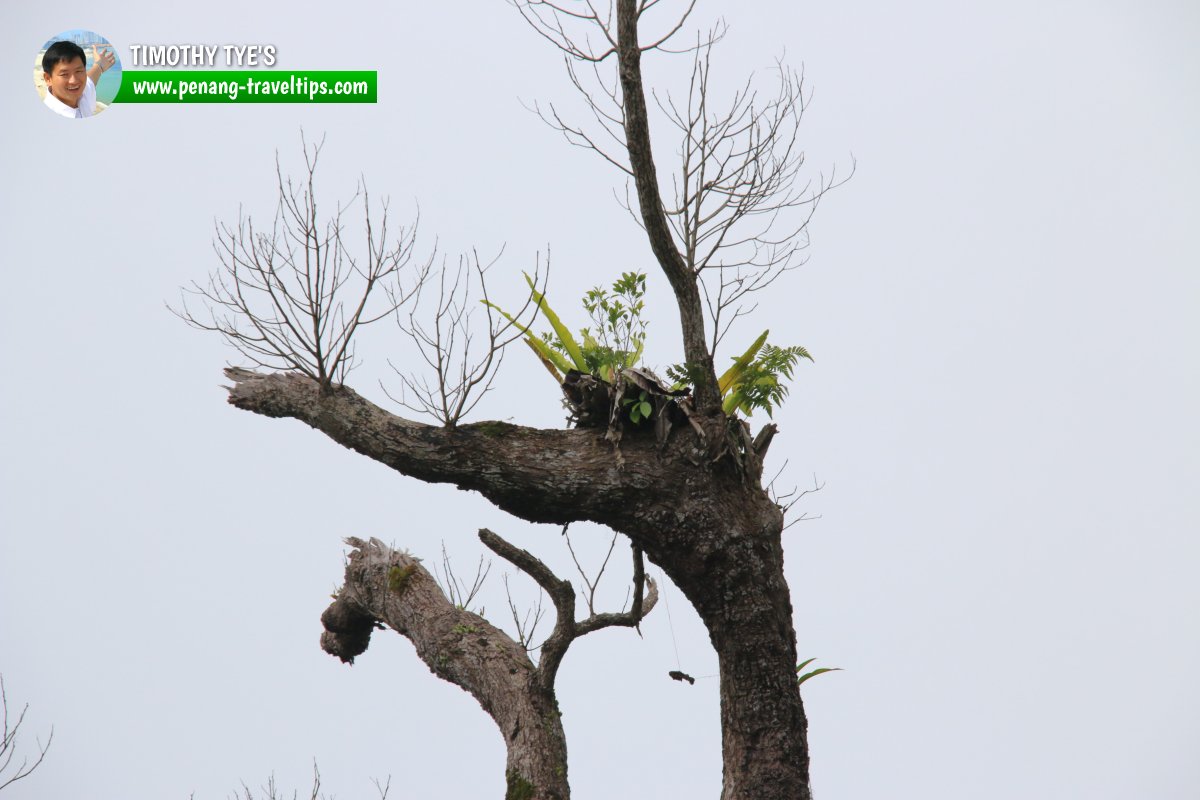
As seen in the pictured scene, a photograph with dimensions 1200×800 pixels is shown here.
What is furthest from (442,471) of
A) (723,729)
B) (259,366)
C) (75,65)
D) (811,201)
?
(75,65)

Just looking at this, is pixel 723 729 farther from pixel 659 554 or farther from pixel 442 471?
pixel 442 471

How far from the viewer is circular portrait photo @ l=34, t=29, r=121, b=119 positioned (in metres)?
7.89

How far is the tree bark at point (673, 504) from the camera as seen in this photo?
20.8ft

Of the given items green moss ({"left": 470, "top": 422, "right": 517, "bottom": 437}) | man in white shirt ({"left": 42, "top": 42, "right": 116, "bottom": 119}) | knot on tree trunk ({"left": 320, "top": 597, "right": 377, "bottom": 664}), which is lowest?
knot on tree trunk ({"left": 320, "top": 597, "right": 377, "bottom": 664})

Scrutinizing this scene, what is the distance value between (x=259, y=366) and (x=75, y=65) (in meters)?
3.18

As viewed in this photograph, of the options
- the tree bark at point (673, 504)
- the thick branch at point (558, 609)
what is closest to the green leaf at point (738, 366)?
the tree bark at point (673, 504)

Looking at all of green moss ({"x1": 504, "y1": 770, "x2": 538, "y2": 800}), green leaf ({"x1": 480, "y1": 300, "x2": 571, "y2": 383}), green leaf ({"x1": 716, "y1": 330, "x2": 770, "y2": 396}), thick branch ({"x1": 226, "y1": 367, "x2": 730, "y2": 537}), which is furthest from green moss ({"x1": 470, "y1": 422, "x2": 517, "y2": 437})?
green moss ({"x1": 504, "y1": 770, "x2": 538, "y2": 800})

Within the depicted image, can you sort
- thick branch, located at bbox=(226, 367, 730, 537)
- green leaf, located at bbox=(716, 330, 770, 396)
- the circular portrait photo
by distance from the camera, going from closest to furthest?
thick branch, located at bbox=(226, 367, 730, 537)
green leaf, located at bbox=(716, 330, 770, 396)
the circular portrait photo

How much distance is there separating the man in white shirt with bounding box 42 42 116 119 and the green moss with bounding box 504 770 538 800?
572 centimetres

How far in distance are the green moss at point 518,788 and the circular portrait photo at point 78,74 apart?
224 inches

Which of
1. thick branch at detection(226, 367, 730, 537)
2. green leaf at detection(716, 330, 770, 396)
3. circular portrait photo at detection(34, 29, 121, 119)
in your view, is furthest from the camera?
→ circular portrait photo at detection(34, 29, 121, 119)

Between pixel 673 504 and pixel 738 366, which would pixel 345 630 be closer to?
pixel 673 504

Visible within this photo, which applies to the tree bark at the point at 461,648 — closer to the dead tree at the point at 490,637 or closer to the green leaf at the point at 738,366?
the dead tree at the point at 490,637

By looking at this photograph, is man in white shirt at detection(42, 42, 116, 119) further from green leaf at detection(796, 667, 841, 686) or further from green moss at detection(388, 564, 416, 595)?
green leaf at detection(796, 667, 841, 686)
